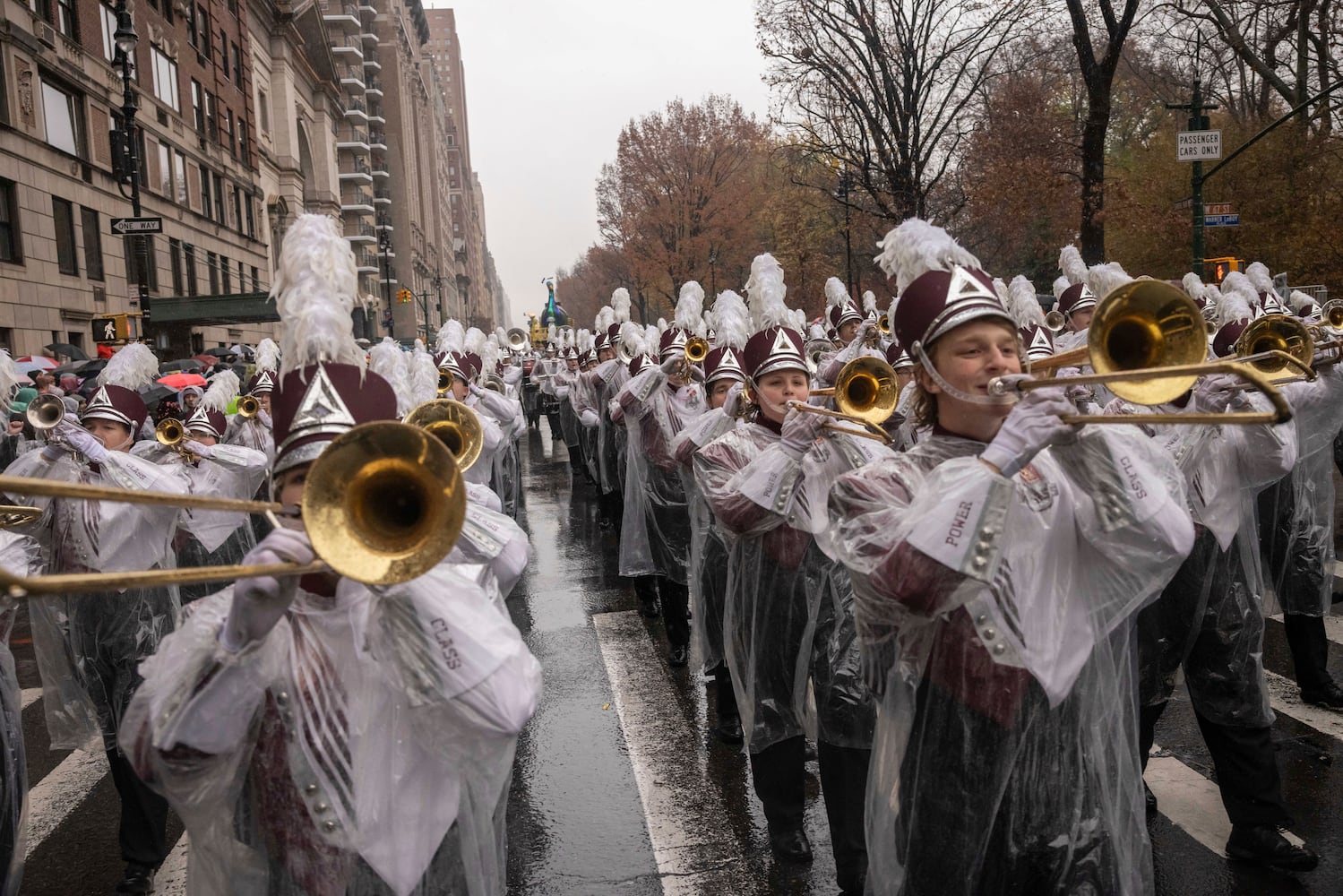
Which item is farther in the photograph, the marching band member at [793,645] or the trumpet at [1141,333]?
the marching band member at [793,645]

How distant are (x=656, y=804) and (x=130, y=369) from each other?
430cm

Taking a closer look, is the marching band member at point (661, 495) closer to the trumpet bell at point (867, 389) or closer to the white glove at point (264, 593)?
the trumpet bell at point (867, 389)

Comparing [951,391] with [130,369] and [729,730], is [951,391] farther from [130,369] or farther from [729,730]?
[130,369]

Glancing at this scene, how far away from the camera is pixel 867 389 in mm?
4195

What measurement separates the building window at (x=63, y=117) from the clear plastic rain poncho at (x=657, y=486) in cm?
2237

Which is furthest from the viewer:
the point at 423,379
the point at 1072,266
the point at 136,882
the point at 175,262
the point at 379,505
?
the point at 175,262

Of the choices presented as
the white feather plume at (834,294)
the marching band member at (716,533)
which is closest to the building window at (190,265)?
the white feather plume at (834,294)

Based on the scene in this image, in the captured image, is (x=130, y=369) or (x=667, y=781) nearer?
(x=667, y=781)

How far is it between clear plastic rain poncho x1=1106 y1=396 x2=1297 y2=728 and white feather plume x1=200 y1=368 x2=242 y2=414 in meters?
7.12

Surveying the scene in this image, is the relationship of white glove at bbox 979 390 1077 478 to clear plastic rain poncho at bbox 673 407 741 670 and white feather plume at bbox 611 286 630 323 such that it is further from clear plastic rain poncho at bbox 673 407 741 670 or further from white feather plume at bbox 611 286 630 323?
white feather plume at bbox 611 286 630 323

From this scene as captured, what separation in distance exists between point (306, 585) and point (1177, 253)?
2816cm

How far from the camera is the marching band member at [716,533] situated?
18.1 ft

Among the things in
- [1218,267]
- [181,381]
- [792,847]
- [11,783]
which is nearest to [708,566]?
[792,847]

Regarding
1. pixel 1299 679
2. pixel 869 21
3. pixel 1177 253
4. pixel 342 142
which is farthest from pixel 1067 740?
pixel 342 142
